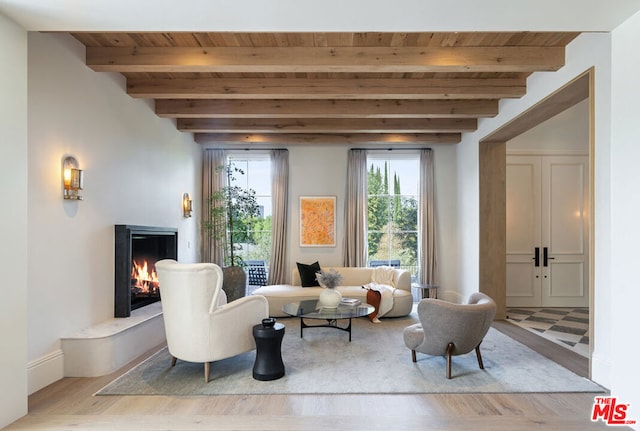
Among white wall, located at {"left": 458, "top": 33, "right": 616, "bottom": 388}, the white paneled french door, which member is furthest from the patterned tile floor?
white wall, located at {"left": 458, "top": 33, "right": 616, "bottom": 388}

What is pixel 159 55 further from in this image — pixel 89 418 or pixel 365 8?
pixel 89 418

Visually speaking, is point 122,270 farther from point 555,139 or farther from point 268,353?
point 555,139

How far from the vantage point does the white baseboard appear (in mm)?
3208

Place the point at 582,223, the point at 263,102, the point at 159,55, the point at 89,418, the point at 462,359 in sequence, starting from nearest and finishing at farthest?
the point at 89,418
the point at 159,55
the point at 462,359
the point at 263,102
the point at 582,223

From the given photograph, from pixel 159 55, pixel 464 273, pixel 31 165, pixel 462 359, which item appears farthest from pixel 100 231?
pixel 464 273

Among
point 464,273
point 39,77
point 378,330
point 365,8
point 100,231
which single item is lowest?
point 378,330

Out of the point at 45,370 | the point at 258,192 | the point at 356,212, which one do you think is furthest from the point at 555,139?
the point at 45,370

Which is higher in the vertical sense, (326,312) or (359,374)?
(326,312)

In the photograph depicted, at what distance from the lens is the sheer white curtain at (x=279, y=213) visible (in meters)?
7.17

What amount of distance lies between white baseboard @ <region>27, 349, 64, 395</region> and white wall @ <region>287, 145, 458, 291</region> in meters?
4.18

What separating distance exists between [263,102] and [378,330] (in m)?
3.40

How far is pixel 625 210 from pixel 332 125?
4041 mm

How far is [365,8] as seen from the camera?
2611mm

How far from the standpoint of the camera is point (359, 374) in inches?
143
